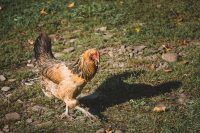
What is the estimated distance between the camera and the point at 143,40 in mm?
8789

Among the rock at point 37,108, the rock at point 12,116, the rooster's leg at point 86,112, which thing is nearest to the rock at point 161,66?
the rooster's leg at point 86,112

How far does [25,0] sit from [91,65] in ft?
19.3

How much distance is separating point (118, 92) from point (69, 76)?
51.6 inches

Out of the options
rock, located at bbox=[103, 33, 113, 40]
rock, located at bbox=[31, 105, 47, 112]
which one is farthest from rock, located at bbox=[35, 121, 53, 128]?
rock, located at bbox=[103, 33, 113, 40]

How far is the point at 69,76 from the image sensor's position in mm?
6223

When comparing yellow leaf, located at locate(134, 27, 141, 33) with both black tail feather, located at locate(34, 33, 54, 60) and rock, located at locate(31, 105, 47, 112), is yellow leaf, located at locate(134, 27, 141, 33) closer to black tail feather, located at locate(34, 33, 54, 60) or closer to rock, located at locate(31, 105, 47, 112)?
black tail feather, located at locate(34, 33, 54, 60)

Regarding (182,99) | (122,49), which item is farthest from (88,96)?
(122,49)

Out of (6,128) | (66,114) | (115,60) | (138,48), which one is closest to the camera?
(6,128)

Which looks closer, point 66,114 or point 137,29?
point 66,114

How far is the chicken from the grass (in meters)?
0.40

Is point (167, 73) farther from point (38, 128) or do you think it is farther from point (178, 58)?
point (38, 128)

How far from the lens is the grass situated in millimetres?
6379

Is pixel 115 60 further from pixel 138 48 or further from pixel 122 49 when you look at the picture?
pixel 138 48

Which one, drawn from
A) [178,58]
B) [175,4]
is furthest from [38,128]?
[175,4]
